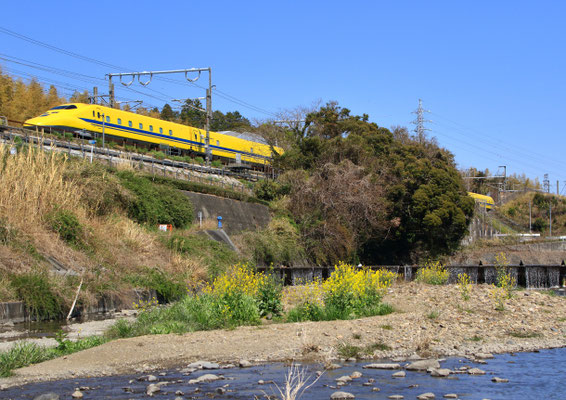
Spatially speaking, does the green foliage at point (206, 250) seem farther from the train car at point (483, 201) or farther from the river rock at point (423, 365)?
the train car at point (483, 201)

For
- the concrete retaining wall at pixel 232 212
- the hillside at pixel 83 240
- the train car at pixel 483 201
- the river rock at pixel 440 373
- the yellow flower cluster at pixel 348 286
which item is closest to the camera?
the river rock at pixel 440 373

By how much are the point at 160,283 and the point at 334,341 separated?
10.2m

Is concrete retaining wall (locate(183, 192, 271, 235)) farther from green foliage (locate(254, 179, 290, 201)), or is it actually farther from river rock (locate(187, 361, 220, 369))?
river rock (locate(187, 361, 220, 369))

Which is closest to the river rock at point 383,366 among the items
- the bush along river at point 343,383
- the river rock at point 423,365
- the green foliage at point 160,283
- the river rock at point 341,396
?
the bush along river at point 343,383

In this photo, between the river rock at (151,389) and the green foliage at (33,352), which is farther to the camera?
the green foliage at (33,352)

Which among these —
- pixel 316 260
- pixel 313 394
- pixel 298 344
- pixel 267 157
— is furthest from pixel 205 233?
pixel 267 157

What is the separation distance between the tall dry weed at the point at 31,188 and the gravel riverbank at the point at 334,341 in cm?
899

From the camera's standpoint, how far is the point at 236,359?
10.6 m

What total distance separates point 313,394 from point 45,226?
46.0 ft

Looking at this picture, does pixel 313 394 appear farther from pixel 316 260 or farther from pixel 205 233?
pixel 316 260

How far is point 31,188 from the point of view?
19266 millimetres

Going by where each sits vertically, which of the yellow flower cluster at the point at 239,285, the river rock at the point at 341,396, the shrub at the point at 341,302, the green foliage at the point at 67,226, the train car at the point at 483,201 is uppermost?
the train car at the point at 483,201

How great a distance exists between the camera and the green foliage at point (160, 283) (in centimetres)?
1984

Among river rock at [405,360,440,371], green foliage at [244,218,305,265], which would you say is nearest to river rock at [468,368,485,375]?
river rock at [405,360,440,371]
